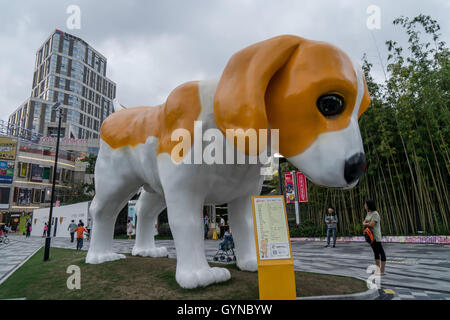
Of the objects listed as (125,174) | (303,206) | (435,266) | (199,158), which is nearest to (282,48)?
(199,158)

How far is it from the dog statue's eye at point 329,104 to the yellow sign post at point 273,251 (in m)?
1.09

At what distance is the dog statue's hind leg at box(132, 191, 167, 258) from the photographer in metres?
5.27

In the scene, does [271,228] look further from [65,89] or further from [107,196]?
[65,89]

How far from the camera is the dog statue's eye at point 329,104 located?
7.77ft

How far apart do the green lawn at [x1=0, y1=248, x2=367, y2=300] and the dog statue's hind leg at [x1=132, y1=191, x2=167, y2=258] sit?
1028mm

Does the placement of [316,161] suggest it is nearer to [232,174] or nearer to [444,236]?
[232,174]

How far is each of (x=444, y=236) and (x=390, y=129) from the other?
434 cm

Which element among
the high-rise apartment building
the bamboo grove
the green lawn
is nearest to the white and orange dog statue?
the green lawn

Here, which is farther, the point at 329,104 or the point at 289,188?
the point at 289,188

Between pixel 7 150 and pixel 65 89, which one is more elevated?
pixel 65 89

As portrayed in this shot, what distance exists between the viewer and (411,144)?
Result: 34.0 ft

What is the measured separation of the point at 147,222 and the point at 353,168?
13.5 ft

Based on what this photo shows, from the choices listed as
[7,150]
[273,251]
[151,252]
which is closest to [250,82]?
[273,251]

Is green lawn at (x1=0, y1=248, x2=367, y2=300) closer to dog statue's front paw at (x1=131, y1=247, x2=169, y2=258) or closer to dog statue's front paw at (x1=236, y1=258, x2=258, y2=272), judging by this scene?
dog statue's front paw at (x1=236, y1=258, x2=258, y2=272)
